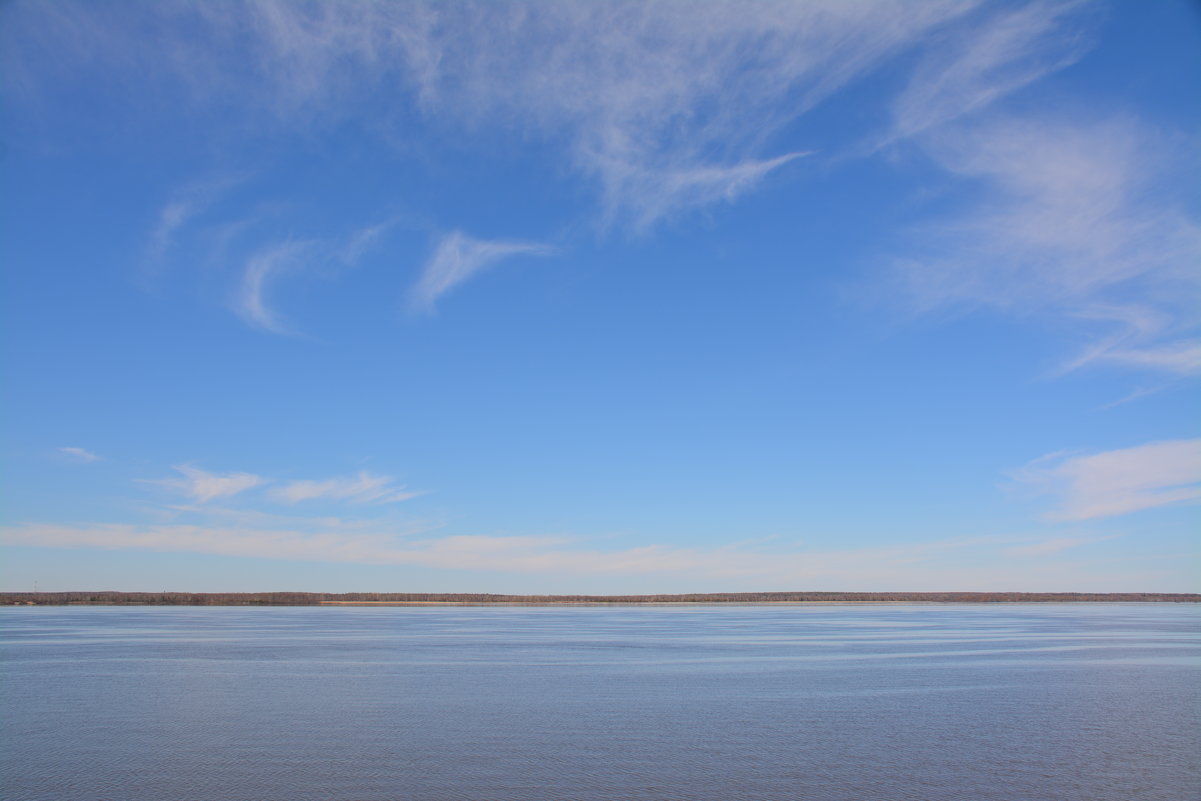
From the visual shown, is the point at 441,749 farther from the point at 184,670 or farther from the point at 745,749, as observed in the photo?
the point at 184,670

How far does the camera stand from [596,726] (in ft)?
58.8

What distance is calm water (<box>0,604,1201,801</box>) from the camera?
43.8ft

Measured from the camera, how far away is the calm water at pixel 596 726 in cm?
1334

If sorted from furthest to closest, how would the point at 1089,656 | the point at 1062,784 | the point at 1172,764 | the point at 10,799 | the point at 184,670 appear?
1. the point at 1089,656
2. the point at 184,670
3. the point at 1172,764
4. the point at 1062,784
5. the point at 10,799

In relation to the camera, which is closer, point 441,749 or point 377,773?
point 377,773

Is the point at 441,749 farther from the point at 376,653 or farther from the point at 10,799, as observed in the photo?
the point at 376,653

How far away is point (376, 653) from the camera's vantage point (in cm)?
3506

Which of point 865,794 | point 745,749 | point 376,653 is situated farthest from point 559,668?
point 865,794

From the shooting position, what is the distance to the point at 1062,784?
1349 cm

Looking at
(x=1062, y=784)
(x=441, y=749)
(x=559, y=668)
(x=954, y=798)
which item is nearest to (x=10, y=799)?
(x=441, y=749)

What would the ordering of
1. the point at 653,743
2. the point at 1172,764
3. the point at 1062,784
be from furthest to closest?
the point at 653,743
the point at 1172,764
the point at 1062,784

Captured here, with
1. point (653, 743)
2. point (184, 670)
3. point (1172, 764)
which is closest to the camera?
point (1172, 764)

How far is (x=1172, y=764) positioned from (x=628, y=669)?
55.9ft

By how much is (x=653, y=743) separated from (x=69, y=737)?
453 inches
